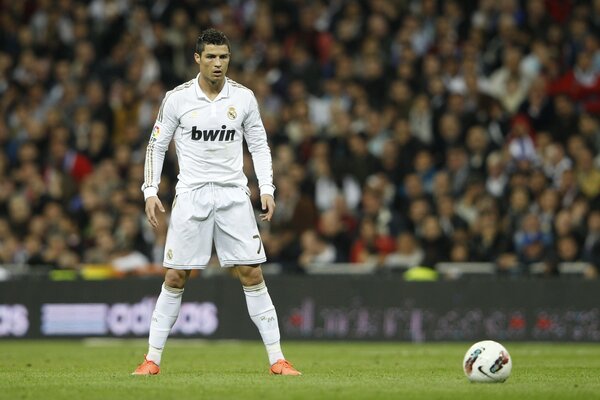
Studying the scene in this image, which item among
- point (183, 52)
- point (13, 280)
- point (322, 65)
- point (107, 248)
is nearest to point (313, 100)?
point (322, 65)

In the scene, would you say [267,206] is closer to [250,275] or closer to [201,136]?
[250,275]

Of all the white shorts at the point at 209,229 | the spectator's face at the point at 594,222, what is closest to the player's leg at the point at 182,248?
the white shorts at the point at 209,229

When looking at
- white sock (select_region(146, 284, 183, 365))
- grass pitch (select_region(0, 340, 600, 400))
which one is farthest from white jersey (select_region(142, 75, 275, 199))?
grass pitch (select_region(0, 340, 600, 400))

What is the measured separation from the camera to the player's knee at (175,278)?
10.7 metres

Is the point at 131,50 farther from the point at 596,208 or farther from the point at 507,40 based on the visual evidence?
the point at 596,208

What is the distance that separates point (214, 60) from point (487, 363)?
3.28 meters

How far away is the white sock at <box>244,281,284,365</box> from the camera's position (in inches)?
429

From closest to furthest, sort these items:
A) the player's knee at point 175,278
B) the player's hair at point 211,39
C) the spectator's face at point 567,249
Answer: the player's hair at point 211,39 < the player's knee at point 175,278 < the spectator's face at point 567,249

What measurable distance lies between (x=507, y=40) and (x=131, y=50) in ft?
21.8

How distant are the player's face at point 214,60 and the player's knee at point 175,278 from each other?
160 cm

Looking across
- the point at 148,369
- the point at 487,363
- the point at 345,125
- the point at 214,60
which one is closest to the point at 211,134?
the point at 214,60

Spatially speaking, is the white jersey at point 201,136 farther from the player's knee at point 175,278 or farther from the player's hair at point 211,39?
the player's knee at point 175,278

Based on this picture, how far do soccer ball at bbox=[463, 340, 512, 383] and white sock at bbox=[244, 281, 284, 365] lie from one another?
1673mm

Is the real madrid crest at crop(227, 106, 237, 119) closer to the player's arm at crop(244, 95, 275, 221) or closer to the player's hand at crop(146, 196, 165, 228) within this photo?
the player's arm at crop(244, 95, 275, 221)
